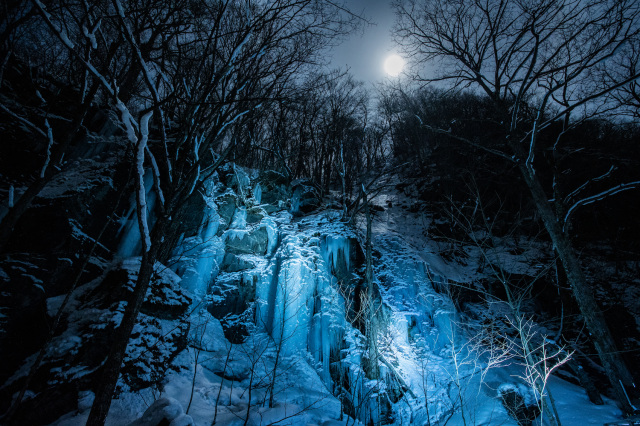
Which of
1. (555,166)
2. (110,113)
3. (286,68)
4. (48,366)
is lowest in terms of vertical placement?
(48,366)

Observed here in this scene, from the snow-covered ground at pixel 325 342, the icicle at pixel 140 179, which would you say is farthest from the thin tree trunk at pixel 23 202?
the icicle at pixel 140 179

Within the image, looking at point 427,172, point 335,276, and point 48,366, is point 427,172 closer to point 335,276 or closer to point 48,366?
point 335,276

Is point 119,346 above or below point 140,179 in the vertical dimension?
below

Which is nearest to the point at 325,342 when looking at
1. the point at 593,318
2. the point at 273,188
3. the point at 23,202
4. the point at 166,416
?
the point at 166,416

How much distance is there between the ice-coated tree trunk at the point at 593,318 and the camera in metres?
4.57

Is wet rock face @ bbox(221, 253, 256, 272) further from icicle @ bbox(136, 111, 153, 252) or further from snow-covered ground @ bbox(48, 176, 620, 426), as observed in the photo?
icicle @ bbox(136, 111, 153, 252)

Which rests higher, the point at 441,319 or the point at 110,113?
the point at 110,113

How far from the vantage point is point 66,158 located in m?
6.52

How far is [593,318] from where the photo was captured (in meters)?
4.81

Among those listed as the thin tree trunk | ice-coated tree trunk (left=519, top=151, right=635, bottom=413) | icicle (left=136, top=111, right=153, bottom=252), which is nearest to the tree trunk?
icicle (left=136, top=111, right=153, bottom=252)

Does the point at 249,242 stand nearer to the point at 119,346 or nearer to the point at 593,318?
the point at 119,346


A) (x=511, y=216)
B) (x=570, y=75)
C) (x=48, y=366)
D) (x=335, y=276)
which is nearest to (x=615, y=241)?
(x=511, y=216)

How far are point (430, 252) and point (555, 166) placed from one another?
6181mm

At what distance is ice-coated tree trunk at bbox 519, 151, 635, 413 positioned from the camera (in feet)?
15.0
